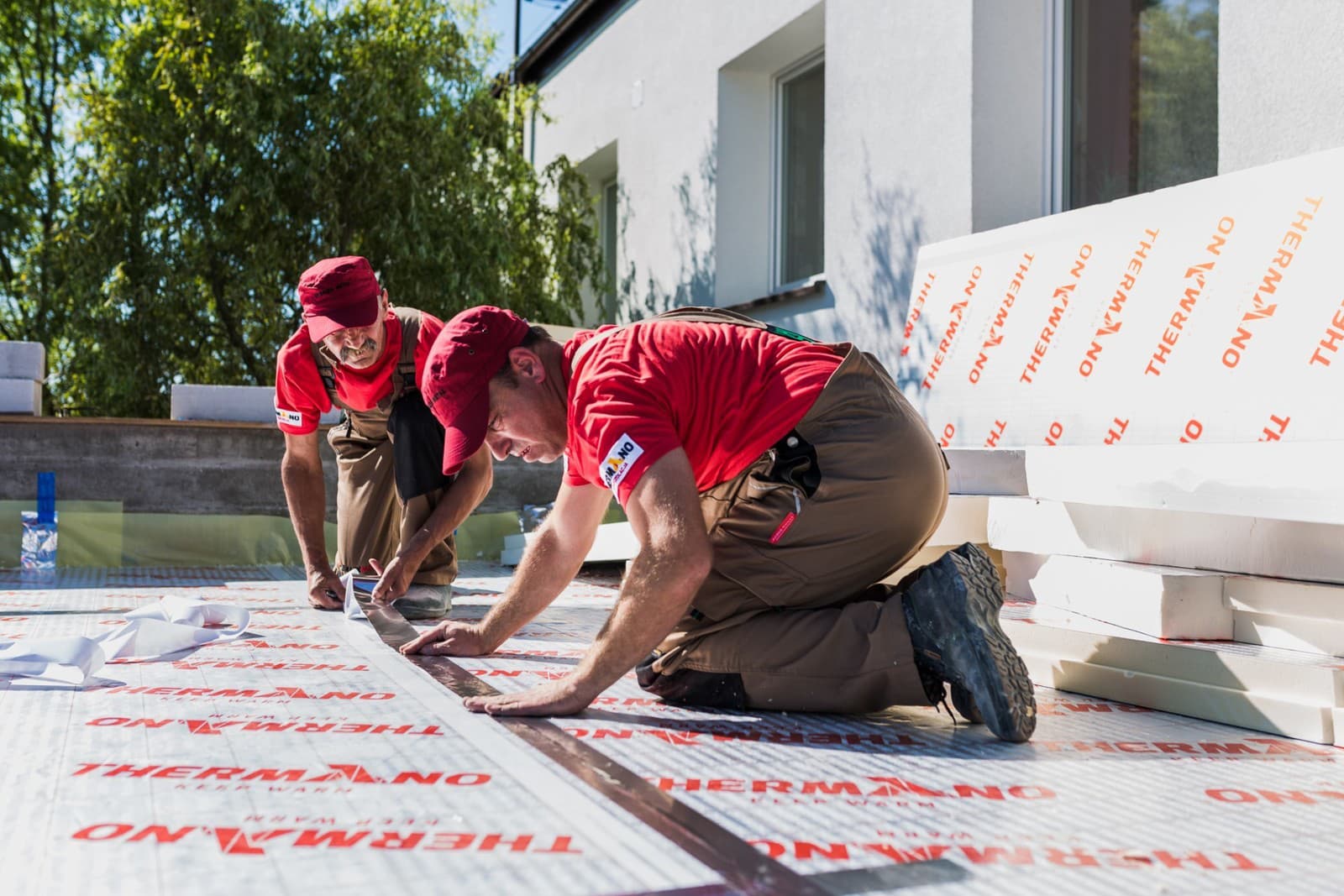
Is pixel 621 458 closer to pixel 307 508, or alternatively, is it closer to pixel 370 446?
pixel 307 508

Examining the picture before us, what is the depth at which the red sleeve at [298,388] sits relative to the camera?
330 centimetres

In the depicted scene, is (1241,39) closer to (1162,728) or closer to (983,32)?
(983,32)

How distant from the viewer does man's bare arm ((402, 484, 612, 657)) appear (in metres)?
2.35

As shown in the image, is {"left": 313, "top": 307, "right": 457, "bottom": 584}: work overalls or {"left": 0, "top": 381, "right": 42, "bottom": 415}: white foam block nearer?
{"left": 313, "top": 307, "right": 457, "bottom": 584}: work overalls

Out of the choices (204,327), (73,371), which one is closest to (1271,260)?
(204,327)

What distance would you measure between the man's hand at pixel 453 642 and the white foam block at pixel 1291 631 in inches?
66.8

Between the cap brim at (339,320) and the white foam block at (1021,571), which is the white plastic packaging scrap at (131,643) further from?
the white foam block at (1021,571)

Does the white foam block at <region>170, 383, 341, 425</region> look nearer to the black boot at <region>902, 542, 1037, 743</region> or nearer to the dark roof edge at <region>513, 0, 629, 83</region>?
the black boot at <region>902, 542, 1037, 743</region>

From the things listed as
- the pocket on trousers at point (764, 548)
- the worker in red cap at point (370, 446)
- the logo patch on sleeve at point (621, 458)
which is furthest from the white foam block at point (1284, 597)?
the worker in red cap at point (370, 446)

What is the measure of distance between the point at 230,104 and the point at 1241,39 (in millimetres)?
5958

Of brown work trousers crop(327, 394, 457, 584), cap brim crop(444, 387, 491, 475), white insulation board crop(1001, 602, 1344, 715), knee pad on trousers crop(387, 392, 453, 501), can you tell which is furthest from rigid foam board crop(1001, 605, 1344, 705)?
brown work trousers crop(327, 394, 457, 584)

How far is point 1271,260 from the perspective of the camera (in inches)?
114

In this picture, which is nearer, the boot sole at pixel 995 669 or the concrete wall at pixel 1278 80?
the boot sole at pixel 995 669

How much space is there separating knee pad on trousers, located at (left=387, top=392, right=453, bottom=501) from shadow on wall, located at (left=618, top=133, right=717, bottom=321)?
3.41 metres
